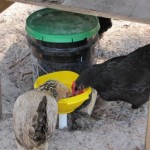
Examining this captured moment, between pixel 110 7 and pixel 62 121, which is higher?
pixel 110 7

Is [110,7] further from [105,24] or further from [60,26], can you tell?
[105,24]

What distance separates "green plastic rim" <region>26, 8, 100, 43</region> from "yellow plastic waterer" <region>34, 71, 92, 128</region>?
287 millimetres

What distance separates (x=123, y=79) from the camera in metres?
3.45

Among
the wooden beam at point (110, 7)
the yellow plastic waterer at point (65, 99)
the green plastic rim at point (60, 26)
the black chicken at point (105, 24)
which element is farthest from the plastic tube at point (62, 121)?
the black chicken at point (105, 24)

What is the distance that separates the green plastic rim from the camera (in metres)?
3.39

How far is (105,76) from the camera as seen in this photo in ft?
11.6

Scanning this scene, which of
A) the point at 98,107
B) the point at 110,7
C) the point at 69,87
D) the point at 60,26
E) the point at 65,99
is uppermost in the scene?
the point at 110,7

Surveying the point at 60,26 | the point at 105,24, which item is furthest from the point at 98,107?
the point at 105,24

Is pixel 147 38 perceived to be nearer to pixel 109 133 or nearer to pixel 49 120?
pixel 109 133

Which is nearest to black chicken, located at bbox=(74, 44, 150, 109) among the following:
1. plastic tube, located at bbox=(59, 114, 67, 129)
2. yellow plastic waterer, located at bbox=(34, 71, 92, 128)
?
yellow plastic waterer, located at bbox=(34, 71, 92, 128)

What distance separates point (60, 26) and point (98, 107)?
714 mm

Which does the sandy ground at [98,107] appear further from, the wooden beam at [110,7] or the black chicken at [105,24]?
the wooden beam at [110,7]

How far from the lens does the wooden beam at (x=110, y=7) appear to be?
262 cm

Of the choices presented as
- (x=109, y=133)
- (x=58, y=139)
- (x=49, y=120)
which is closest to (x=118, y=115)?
(x=109, y=133)
